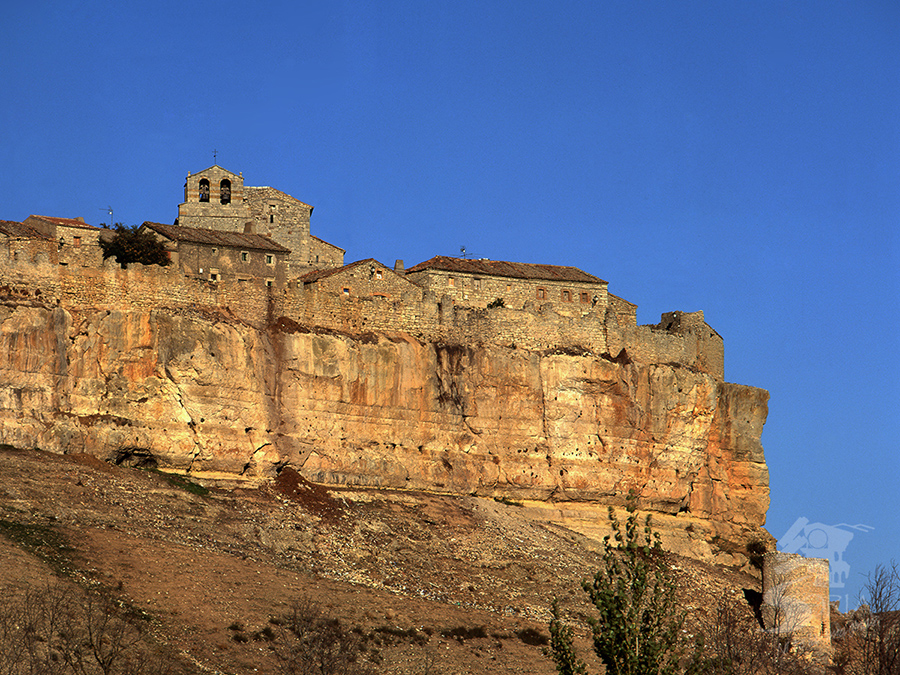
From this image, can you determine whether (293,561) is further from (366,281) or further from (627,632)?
(627,632)

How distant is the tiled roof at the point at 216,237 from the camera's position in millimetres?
57906

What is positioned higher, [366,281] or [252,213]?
[252,213]

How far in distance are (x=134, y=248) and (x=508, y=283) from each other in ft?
55.1

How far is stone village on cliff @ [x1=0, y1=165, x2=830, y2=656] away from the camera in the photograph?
51750 mm

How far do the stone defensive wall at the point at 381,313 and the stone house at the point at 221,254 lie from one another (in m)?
1.18

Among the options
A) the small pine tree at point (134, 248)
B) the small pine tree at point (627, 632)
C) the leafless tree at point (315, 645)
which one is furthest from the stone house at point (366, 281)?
the small pine tree at point (627, 632)

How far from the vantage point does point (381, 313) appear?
58.9 metres

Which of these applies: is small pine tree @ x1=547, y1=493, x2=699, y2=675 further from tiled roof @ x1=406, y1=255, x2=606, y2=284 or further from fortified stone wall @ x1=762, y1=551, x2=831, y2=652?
tiled roof @ x1=406, y1=255, x2=606, y2=284

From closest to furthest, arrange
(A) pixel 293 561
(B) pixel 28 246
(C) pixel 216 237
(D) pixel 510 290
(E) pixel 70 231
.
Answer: (A) pixel 293 561 < (B) pixel 28 246 < (E) pixel 70 231 < (C) pixel 216 237 < (D) pixel 510 290

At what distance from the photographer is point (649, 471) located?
62094mm

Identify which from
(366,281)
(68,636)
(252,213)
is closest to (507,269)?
(366,281)

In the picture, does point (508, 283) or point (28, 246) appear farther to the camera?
point (508, 283)

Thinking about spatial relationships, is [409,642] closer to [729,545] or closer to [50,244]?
[50,244]

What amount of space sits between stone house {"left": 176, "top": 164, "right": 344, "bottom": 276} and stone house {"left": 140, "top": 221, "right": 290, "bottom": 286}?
15.0 ft
